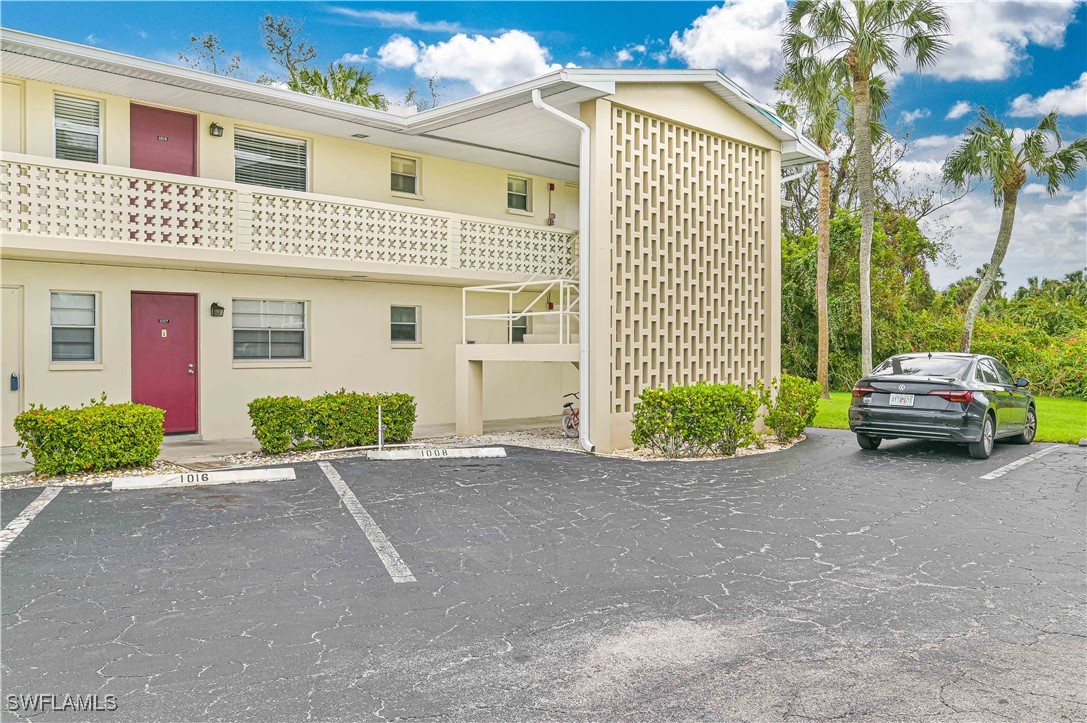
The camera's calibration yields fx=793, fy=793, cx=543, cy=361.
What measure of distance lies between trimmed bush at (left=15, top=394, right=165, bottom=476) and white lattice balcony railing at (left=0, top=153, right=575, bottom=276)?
2.76m

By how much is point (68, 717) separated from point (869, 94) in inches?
788

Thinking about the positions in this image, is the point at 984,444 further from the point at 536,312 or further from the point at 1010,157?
the point at 1010,157

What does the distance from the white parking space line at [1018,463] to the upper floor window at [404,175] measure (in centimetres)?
1121

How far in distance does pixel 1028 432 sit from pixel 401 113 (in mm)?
12390

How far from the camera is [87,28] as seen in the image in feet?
96.2

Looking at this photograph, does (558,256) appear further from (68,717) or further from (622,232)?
(68,717)

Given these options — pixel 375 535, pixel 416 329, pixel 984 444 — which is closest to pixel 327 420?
pixel 416 329

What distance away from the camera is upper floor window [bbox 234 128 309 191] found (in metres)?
13.8

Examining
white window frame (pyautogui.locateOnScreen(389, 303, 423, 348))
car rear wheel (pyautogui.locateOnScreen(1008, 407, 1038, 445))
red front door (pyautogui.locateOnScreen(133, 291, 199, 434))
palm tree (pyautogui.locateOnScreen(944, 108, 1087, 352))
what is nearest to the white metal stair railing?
white window frame (pyautogui.locateOnScreen(389, 303, 423, 348))

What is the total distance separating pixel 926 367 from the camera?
39.6 feet

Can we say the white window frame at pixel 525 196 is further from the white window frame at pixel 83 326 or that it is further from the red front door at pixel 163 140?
the white window frame at pixel 83 326

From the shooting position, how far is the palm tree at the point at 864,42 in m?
17.2

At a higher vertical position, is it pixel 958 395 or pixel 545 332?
pixel 545 332

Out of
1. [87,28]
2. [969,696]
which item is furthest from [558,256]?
[87,28]
